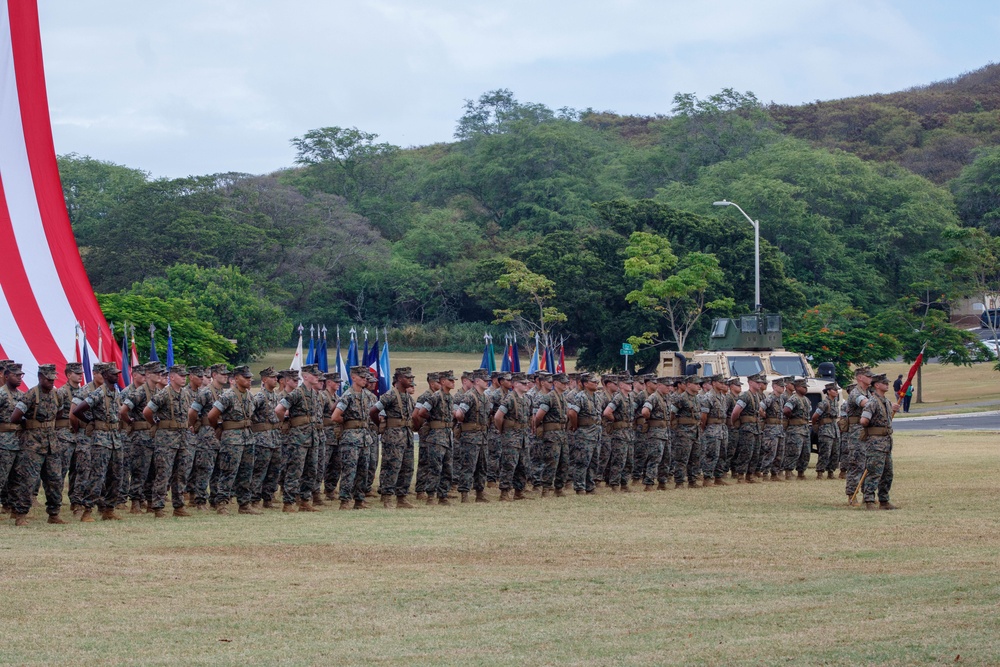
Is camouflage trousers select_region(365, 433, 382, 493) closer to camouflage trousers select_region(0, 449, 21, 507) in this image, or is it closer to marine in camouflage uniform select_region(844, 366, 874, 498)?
camouflage trousers select_region(0, 449, 21, 507)

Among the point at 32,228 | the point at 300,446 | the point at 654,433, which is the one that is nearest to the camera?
the point at 300,446

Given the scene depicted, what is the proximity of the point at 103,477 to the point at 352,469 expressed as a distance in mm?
2716

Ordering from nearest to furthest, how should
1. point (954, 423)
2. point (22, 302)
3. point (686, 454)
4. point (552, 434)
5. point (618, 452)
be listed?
point (552, 434) < point (618, 452) < point (686, 454) < point (22, 302) < point (954, 423)

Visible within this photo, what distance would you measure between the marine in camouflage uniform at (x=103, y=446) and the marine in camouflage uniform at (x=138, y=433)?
0.19 m

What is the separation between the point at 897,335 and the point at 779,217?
11855 mm

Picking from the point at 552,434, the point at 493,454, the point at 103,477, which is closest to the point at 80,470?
the point at 103,477

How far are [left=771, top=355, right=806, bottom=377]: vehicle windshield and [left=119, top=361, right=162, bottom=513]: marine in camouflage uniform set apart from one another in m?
13.7

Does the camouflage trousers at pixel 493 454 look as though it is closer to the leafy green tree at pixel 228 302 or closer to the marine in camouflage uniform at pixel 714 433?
the marine in camouflage uniform at pixel 714 433

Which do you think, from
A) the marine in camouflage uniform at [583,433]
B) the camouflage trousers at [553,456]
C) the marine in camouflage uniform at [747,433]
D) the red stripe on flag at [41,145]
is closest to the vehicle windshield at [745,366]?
the marine in camouflage uniform at [747,433]

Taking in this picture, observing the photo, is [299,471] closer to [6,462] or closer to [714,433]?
[6,462]

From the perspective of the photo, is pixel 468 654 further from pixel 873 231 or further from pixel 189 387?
pixel 873 231

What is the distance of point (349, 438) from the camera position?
48.7 feet

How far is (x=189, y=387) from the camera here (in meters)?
14.5

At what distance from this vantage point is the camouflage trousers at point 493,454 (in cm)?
1684
